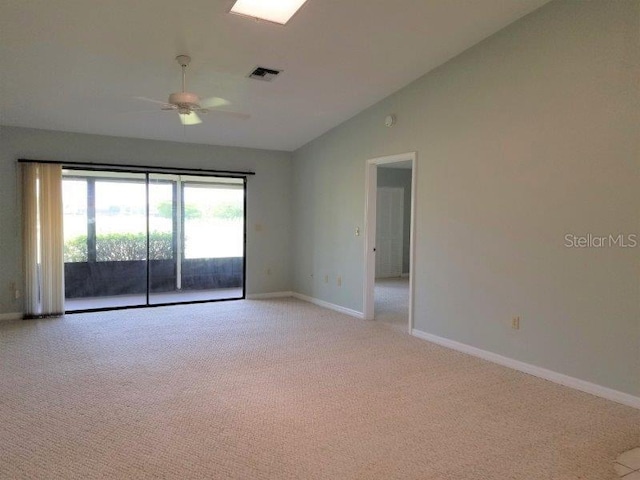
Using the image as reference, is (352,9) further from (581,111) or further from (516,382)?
(516,382)

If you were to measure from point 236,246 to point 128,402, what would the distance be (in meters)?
4.32

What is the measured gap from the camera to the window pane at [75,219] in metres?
6.03

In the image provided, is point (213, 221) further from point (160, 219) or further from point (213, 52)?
point (213, 52)

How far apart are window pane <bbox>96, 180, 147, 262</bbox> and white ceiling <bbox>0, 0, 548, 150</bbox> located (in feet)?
3.52

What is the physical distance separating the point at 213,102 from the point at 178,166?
6.09ft

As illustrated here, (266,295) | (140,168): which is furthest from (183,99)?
(266,295)

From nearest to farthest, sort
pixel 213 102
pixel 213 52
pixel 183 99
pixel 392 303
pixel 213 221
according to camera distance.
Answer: pixel 183 99, pixel 213 52, pixel 213 102, pixel 392 303, pixel 213 221

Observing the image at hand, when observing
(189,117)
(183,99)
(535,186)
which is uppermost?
(189,117)

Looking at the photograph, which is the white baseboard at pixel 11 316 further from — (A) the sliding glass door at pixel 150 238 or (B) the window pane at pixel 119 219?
(B) the window pane at pixel 119 219

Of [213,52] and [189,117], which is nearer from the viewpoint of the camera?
[213,52]

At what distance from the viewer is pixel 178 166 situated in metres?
6.46

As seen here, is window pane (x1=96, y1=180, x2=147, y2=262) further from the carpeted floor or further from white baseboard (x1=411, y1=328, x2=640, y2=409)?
white baseboard (x1=411, y1=328, x2=640, y2=409)

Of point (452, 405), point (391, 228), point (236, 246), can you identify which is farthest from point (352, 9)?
point (391, 228)

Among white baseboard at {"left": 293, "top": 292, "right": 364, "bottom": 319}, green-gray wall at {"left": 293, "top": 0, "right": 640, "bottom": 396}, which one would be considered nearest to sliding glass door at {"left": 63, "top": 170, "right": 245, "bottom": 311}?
white baseboard at {"left": 293, "top": 292, "right": 364, "bottom": 319}
